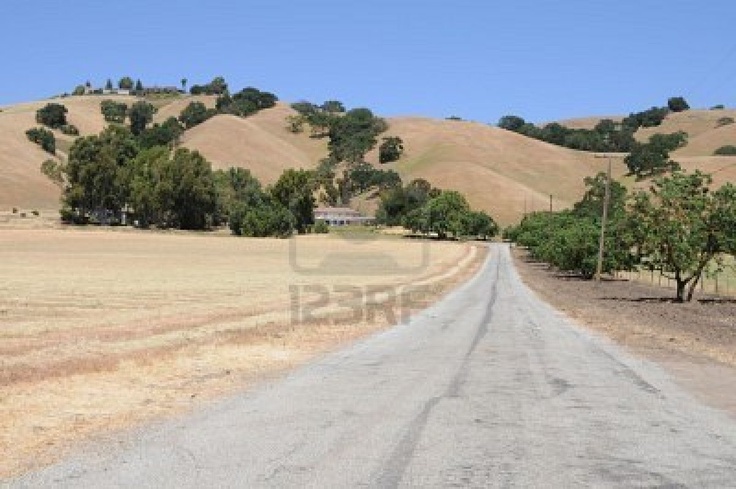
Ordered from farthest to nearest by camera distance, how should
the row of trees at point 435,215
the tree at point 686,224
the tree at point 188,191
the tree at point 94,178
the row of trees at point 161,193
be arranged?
the row of trees at point 435,215
the row of trees at point 161,193
the tree at point 188,191
the tree at point 94,178
the tree at point 686,224

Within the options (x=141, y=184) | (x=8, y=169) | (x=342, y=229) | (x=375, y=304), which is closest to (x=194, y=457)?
(x=375, y=304)

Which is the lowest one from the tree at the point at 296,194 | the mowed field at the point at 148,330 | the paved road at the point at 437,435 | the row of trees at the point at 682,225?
the mowed field at the point at 148,330

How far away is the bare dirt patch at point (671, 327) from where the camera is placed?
687 inches

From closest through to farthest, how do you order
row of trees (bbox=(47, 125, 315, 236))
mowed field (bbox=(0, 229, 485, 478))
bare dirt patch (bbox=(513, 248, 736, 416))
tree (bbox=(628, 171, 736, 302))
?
mowed field (bbox=(0, 229, 485, 478)) < bare dirt patch (bbox=(513, 248, 736, 416)) < tree (bbox=(628, 171, 736, 302)) < row of trees (bbox=(47, 125, 315, 236))

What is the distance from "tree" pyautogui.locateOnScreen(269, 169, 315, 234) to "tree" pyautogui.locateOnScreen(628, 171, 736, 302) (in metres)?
118

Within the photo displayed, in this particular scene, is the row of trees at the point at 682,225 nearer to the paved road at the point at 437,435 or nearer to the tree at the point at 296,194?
the paved road at the point at 437,435

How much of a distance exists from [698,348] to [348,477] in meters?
17.7

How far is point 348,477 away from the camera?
27.7 ft

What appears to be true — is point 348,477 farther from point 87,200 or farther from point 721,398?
point 87,200

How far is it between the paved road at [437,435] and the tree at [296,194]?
142 m

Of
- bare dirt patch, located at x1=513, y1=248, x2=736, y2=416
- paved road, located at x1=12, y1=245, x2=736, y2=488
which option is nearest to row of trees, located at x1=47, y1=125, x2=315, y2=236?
bare dirt patch, located at x1=513, y1=248, x2=736, y2=416

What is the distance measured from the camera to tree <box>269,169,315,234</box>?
522ft

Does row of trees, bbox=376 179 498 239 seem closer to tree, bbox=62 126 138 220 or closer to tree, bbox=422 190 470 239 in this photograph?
tree, bbox=422 190 470 239

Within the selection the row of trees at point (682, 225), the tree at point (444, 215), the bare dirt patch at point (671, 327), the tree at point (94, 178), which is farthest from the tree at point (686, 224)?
the tree at point (444, 215)
